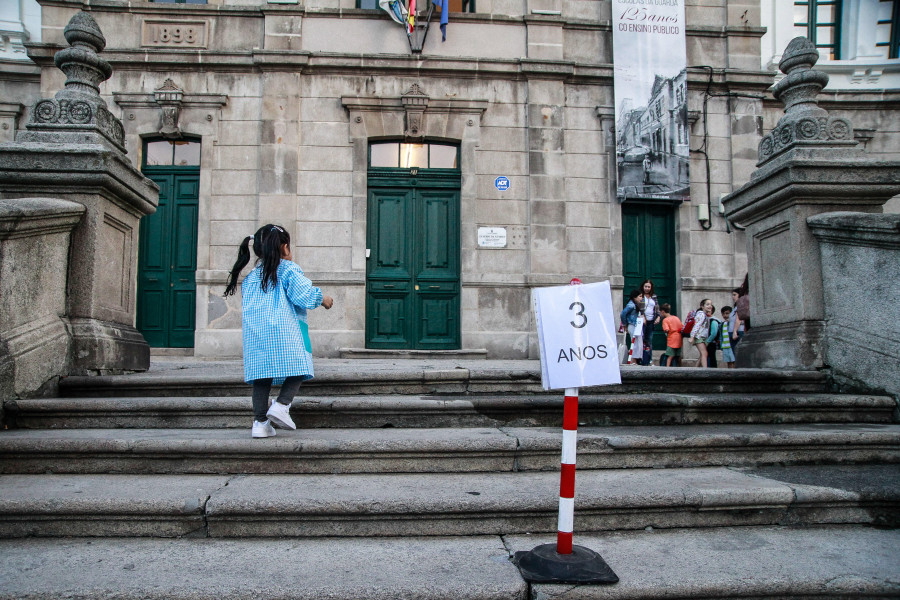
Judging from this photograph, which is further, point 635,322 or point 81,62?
point 635,322

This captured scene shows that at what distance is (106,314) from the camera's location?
231 inches

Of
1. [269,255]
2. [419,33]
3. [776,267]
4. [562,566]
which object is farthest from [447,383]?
[419,33]

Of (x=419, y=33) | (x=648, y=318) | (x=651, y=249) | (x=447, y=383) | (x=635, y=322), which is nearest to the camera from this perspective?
(x=447, y=383)

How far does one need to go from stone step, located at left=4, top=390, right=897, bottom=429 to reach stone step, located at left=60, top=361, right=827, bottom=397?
0.89 feet

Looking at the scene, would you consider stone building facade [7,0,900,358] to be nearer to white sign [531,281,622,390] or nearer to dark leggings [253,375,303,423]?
dark leggings [253,375,303,423]

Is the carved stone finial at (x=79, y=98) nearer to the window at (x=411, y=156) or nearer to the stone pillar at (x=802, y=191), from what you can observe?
the window at (x=411, y=156)

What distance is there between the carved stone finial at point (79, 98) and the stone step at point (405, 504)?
10.8 ft

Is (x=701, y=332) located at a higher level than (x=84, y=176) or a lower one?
lower

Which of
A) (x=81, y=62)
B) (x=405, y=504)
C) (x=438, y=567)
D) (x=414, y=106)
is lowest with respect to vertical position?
(x=438, y=567)

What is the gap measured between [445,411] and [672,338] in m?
7.71

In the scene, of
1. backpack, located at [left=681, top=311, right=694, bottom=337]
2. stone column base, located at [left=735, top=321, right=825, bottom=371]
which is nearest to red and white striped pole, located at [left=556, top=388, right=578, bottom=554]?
stone column base, located at [left=735, top=321, right=825, bottom=371]

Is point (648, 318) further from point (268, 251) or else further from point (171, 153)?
point (171, 153)

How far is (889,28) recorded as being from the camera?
14.2 m

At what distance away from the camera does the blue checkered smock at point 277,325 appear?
430 centimetres
